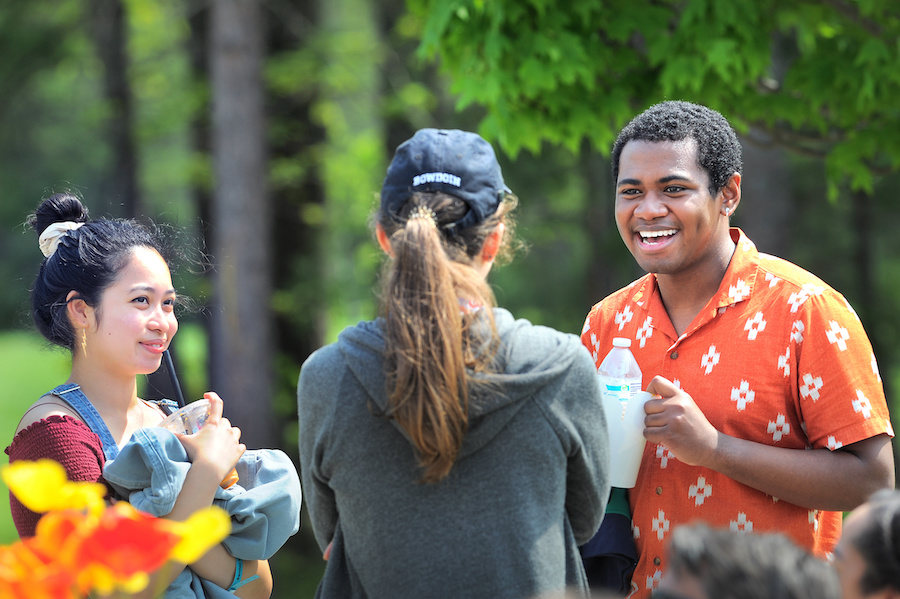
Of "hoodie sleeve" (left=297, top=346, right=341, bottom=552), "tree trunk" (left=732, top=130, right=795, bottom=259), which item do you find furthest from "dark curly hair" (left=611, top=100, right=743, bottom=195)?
"tree trunk" (left=732, top=130, right=795, bottom=259)

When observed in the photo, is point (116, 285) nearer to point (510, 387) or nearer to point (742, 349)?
point (510, 387)

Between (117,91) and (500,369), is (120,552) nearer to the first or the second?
(500,369)

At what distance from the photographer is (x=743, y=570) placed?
1211 millimetres

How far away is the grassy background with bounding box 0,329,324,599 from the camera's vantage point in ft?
28.6

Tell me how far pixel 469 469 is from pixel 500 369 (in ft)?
0.70

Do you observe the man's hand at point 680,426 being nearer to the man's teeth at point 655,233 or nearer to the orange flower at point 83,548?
the man's teeth at point 655,233

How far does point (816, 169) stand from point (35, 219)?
1029cm

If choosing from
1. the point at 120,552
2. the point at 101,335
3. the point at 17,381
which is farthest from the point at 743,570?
the point at 17,381

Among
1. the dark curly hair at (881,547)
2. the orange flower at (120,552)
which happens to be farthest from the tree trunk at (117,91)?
the dark curly hair at (881,547)

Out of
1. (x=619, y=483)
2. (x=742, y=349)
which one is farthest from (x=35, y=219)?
(x=742, y=349)

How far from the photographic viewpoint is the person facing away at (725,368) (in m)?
2.13

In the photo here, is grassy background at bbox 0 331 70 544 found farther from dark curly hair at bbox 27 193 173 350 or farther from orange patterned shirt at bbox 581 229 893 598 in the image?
orange patterned shirt at bbox 581 229 893 598

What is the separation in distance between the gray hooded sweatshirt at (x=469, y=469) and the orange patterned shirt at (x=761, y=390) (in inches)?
26.8

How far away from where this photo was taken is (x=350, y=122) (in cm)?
1727
